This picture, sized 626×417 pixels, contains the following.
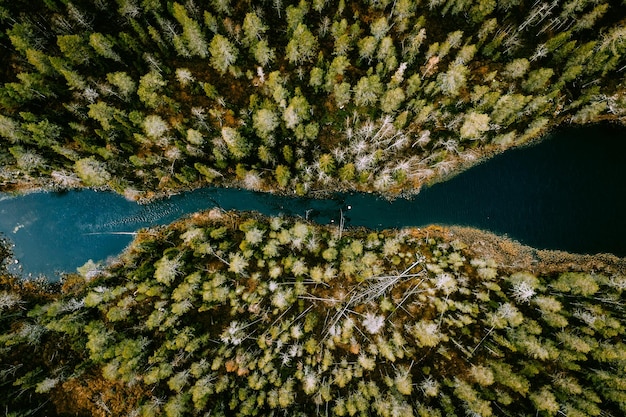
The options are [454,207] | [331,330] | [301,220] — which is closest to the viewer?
[331,330]

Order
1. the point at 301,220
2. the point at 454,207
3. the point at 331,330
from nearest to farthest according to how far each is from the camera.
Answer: the point at 331,330, the point at 301,220, the point at 454,207

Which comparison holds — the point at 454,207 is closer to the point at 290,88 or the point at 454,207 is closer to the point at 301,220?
the point at 301,220

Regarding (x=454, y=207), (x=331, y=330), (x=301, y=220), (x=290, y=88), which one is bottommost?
(x=331, y=330)

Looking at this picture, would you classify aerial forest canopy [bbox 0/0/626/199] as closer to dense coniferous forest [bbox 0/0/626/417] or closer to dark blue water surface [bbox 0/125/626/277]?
dense coniferous forest [bbox 0/0/626/417]

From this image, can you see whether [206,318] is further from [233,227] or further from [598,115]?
[598,115]

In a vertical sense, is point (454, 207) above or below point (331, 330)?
above

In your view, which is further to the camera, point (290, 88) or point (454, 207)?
point (454, 207)

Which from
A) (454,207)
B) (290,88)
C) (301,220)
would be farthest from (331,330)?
(290,88)
